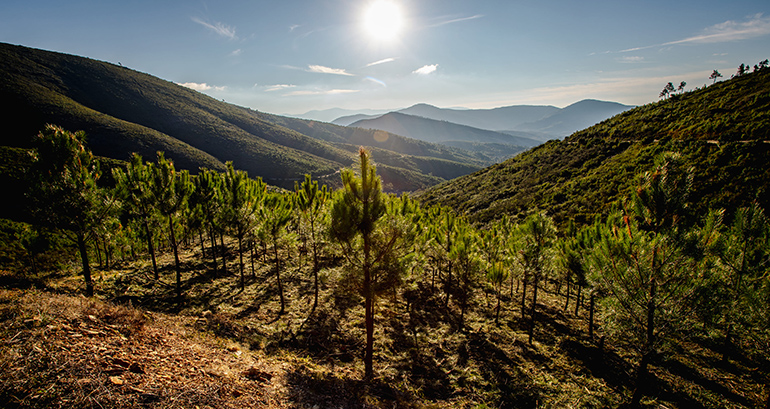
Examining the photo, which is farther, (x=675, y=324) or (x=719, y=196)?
(x=719, y=196)

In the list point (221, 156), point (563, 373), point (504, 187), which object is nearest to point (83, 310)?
point (563, 373)

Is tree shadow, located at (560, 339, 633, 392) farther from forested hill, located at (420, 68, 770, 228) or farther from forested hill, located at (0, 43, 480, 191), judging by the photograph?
forested hill, located at (0, 43, 480, 191)

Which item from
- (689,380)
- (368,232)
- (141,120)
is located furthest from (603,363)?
(141,120)

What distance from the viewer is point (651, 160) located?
35.1 m

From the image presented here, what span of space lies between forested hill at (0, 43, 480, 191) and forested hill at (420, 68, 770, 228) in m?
45.5

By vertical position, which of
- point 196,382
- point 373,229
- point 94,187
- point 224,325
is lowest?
point 224,325

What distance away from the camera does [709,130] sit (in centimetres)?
3531

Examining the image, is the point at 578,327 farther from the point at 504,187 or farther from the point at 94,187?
the point at 504,187

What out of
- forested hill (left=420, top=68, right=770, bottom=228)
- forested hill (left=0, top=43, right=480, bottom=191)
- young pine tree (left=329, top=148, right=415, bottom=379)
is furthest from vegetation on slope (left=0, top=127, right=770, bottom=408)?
forested hill (left=0, top=43, right=480, bottom=191)

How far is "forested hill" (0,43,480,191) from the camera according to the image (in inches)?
3743

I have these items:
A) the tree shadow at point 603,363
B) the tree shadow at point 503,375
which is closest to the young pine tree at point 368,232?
the tree shadow at point 503,375

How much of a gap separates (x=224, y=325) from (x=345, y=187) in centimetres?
817

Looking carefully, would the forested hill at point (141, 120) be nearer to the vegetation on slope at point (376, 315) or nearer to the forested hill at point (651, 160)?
the forested hill at point (651, 160)

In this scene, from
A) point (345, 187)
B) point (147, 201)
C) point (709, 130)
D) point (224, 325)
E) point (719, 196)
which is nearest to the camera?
point (345, 187)
